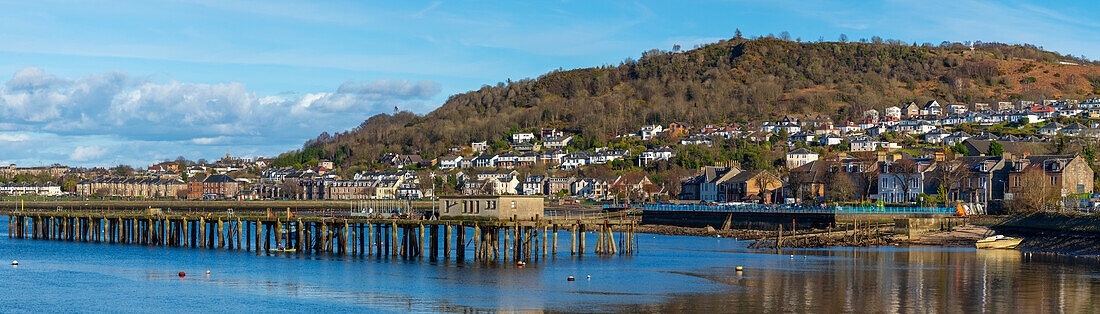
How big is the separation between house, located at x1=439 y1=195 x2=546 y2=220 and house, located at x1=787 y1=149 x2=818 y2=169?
110 metres

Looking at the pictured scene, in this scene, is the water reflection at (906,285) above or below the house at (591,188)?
below

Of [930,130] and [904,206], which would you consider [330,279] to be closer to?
[904,206]

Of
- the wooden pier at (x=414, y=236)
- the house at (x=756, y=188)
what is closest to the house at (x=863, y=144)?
the house at (x=756, y=188)

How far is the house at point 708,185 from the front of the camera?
12925 centimetres

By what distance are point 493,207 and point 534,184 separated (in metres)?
123

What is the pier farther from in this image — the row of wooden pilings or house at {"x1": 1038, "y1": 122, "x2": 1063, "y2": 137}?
house at {"x1": 1038, "y1": 122, "x2": 1063, "y2": 137}

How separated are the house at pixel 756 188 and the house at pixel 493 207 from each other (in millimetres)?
64613

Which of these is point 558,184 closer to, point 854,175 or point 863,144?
point 863,144

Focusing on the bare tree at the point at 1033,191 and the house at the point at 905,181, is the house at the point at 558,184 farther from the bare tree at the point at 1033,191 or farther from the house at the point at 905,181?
the bare tree at the point at 1033,191

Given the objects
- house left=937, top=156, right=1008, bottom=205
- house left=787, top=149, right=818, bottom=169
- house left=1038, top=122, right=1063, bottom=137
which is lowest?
house left=937, top=156, right=1008, bottom=205

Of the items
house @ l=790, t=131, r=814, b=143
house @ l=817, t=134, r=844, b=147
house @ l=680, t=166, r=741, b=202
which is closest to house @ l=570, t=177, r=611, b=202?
house @ l=680, t=166, r=741, b=202

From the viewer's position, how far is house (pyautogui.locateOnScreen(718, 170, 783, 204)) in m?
121

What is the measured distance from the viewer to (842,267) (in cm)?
5506

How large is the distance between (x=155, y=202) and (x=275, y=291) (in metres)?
127
